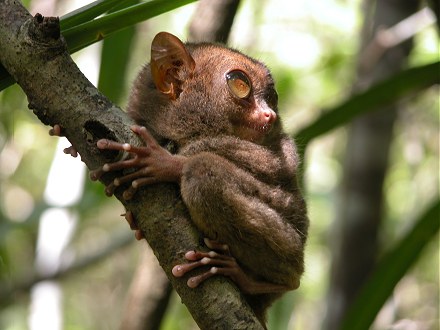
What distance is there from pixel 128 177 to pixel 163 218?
15 cm

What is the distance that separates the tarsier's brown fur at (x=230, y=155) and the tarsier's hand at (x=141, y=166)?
6cm

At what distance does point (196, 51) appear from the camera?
10.2 ft

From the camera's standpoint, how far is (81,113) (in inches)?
79.0

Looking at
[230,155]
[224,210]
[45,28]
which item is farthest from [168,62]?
[45,28]

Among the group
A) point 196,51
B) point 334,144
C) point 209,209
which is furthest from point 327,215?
point 209,209

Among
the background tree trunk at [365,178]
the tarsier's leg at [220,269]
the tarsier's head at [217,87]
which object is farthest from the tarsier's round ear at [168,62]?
the background tree trunk at [365,178]

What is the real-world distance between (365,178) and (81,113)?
3.22 m

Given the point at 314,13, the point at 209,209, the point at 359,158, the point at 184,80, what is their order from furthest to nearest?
1. the point at 314,13
2. the point at 359,158
3. the point at 184,80
4. the point at 209,209

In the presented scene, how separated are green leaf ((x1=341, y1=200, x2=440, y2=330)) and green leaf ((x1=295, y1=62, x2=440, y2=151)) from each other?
598mm

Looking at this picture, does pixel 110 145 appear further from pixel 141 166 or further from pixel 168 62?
pixel 168 62

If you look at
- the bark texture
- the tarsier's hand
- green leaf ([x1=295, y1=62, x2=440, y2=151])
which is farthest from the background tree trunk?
the tarsier's hand

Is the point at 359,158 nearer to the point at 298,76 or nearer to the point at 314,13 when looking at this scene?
the point at 298,76

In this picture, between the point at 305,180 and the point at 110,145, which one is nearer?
the point at 110,145

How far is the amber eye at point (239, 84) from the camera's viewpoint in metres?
2.94
